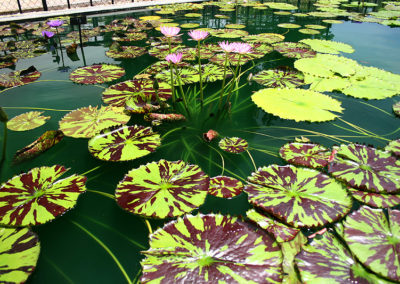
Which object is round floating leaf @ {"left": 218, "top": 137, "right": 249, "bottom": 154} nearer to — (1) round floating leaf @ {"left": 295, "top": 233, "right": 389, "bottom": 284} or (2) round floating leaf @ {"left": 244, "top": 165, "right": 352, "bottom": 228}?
(2) round floating leaf @ {"left": 244, "top": 165, "right": 352, "bottom": 228}

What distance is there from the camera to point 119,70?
2.24 metres

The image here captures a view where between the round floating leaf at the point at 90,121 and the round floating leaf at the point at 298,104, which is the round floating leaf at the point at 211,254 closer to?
the round floating leaf at the point at 90,121

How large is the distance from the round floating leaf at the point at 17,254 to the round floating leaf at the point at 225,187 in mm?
670

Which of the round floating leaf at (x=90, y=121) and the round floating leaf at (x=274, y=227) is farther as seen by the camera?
the round floating leaf at (x=90, y=121)

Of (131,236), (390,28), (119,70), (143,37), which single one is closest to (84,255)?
(131,236)

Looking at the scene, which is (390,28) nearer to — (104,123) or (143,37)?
(143,37)

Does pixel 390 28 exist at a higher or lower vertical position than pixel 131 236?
higher

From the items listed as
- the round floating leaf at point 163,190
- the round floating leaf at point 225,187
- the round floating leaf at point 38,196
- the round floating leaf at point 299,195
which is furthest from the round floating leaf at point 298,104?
the round floating leaf at point 38,196

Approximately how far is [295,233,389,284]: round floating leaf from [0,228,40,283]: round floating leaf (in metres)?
0.86

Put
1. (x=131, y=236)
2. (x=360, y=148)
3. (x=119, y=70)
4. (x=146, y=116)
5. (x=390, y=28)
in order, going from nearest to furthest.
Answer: (x=131, y=236), (x=360, y=148), (x=146, y=116), (x=119, y=70), (x=390, y=28)

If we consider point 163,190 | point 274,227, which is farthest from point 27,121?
point 274,227

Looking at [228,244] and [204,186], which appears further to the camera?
[204,186]

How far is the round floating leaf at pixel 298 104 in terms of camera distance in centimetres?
155

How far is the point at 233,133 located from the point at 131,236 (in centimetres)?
87
